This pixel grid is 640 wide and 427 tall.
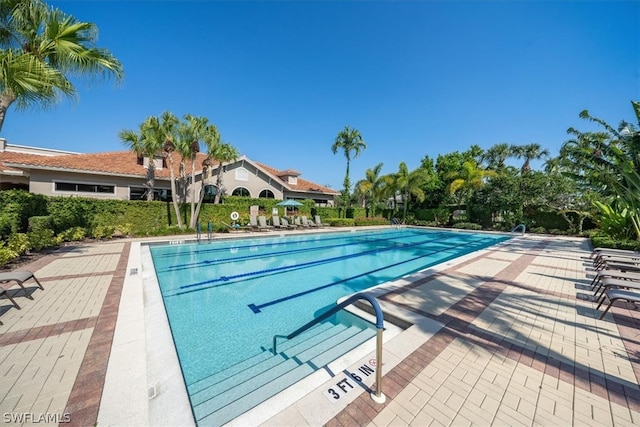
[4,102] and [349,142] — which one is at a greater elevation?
[349,142]

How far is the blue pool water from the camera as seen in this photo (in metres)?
4.50

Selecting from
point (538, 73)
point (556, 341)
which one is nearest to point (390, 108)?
point (538, 73)

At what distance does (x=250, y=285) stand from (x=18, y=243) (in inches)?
326

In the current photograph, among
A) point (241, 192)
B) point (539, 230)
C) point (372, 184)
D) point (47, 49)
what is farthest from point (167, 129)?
point (539, 230)

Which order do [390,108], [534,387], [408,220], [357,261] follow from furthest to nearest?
[408,220], [390,108], [357,261], [534,387]

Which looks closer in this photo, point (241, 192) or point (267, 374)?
point (267, 374)

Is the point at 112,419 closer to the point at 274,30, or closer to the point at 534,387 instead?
the point at 534,387

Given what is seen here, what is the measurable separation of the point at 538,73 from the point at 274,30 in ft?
47.0

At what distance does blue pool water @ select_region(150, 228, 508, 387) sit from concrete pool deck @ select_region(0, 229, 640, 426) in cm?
96

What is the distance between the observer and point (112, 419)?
2291mm

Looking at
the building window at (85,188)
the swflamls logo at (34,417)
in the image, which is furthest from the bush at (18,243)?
the building window at (85,188)

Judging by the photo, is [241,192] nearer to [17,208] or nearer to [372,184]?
[17,208]

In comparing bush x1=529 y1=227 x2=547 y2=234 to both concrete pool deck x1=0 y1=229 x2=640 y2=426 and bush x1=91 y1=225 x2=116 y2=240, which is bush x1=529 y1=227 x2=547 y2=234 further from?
bush x1=91 y1=225 x2=116 y2=240

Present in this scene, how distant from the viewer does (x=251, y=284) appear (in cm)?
785
